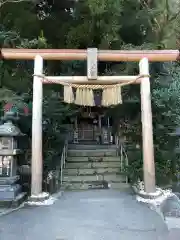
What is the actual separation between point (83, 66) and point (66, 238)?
8.33 metres

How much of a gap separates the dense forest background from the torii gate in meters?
1.26

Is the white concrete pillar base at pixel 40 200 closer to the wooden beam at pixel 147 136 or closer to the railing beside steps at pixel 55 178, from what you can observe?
the railing beside steps at pixel 55 178

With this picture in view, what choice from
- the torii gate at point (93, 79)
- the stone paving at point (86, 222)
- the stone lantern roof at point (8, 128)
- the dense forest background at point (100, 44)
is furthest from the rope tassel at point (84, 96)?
the stone paving at point (86, 222)

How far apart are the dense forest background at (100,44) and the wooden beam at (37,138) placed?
3.47ft

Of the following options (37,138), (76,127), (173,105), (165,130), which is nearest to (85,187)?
(37,138)

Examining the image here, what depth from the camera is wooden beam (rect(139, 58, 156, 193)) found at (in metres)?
7.39

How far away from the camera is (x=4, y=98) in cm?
841

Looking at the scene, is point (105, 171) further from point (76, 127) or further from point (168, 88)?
point (76, 127)

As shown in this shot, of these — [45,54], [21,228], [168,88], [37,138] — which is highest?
[45,54]

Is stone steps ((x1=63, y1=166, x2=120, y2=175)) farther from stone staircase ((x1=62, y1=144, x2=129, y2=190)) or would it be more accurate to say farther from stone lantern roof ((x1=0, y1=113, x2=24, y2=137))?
stone lantern roof ((x1=0, y1=113, x2=24, y2=137))

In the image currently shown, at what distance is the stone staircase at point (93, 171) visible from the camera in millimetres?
9336

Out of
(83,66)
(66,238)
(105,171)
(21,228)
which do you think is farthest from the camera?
(83,66)

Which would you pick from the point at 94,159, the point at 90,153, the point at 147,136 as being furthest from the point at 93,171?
the point at 147,136

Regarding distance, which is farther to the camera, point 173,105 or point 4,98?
point 173,105
